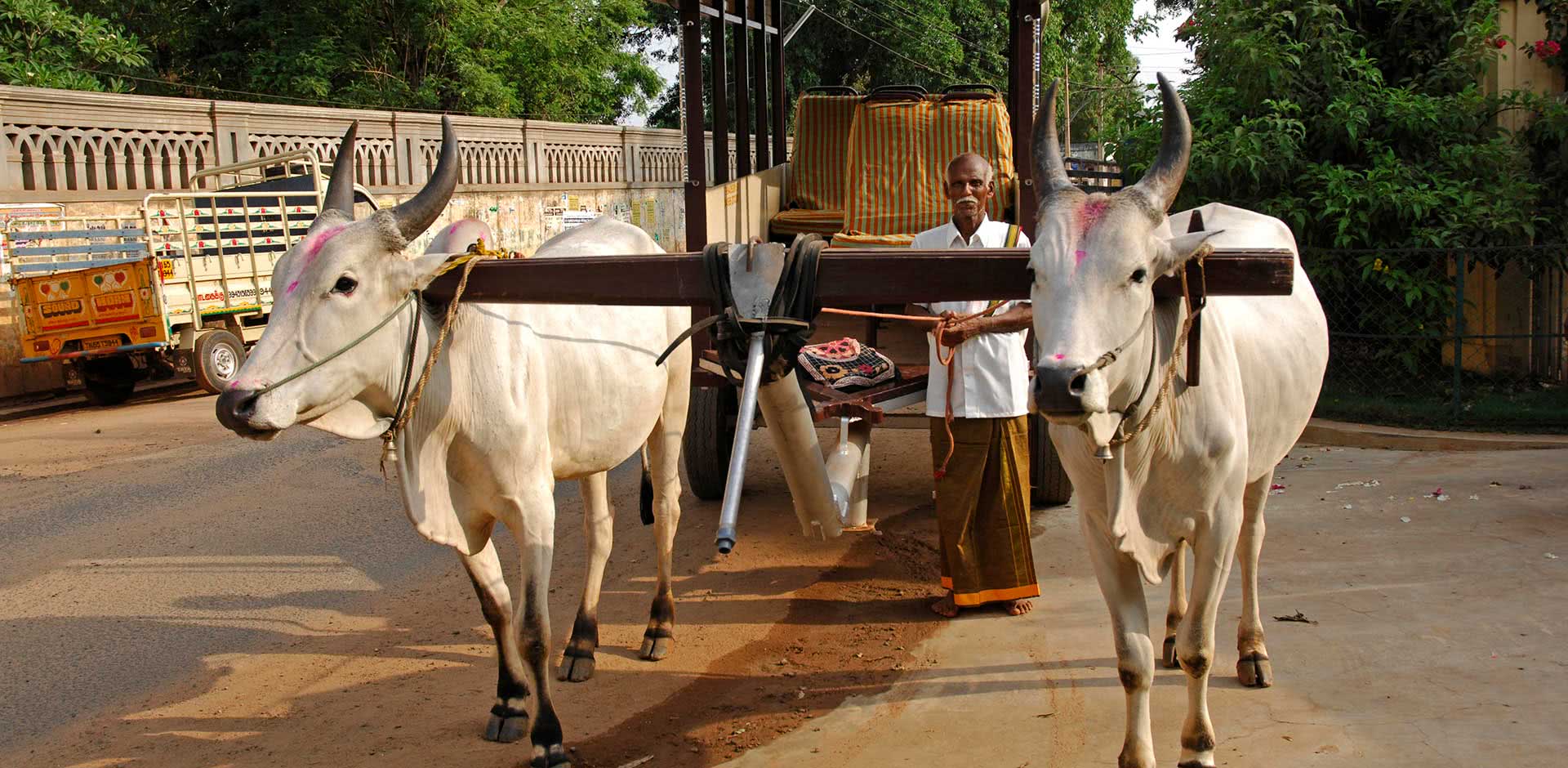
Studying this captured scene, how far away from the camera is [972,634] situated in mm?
4996

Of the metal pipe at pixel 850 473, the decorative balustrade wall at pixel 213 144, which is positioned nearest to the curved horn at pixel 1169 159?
the metal pipe at pixel 850 473

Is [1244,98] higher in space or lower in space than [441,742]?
higher

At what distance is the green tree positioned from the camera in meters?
13.7

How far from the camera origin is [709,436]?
22.8ft

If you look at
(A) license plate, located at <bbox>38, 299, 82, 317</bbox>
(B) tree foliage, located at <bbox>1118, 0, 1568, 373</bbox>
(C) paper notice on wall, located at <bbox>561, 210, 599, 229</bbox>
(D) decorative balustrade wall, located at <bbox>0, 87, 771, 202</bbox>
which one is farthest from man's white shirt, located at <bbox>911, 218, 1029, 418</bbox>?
(C) paper notice on wall, located at <bbox>561, 210, 599, 229</bbox>

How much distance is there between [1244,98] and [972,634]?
6.25 m

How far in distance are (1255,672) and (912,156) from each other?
3983 mm

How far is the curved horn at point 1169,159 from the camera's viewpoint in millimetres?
2992

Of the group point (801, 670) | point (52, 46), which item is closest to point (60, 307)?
point (52, 46)

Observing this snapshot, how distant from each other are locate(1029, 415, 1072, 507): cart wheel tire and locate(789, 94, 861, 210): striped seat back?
231 cm

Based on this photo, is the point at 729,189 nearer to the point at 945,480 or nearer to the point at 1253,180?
the point at 945,480

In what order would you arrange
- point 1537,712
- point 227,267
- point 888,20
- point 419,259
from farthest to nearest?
point 888,20 → point 227,267 → point 1537,712 → point 419,259

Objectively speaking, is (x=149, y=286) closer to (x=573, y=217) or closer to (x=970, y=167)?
(x=573, y=217)

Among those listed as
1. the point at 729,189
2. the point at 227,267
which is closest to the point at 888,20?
the point at 227,267
